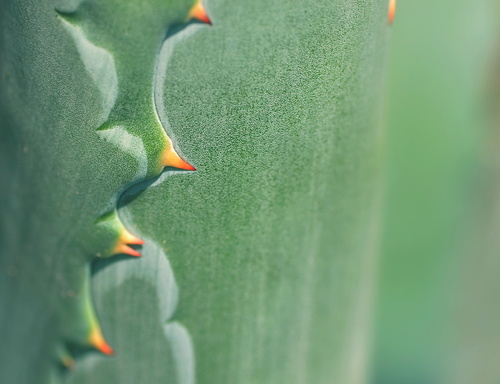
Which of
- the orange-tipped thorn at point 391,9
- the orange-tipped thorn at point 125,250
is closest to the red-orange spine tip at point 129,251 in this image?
the orange-tipped thorn at point 125,250

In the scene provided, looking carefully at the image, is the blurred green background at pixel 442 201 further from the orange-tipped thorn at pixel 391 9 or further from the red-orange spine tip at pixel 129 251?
the red-orange spine tip at pixel 129 251

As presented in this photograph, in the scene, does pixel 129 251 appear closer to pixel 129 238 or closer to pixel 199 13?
pixel 129 238

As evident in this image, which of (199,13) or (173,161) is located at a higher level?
(199,13)

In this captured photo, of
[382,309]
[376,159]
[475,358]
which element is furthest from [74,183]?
[475,358]

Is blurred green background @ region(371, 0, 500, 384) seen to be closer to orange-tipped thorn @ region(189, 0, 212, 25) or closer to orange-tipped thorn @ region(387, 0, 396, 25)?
orange-tipped thorn @ region(387, 0, 396, 25)

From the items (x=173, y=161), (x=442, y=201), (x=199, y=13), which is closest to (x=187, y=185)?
(x=173, y=161)

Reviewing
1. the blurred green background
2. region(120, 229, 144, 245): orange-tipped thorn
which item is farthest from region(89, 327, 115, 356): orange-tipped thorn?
the blurred green background

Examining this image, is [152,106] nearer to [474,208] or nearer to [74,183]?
[74,183]

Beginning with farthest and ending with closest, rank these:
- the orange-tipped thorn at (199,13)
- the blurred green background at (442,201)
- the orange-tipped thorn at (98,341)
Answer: the blurred green background at (442,201) < the orange-tipped thorn at (98,341) < the orange-tipped thorn at (199,13)
